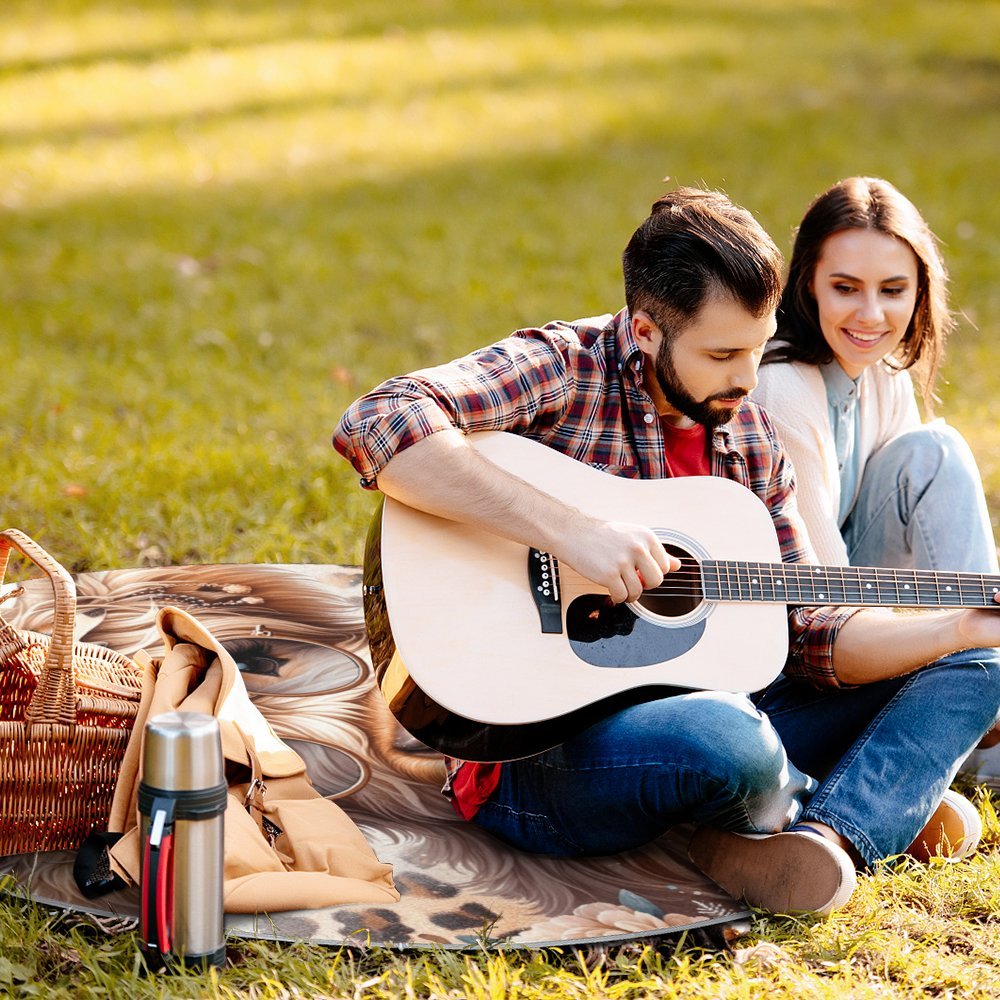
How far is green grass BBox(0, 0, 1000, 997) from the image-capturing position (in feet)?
8.59

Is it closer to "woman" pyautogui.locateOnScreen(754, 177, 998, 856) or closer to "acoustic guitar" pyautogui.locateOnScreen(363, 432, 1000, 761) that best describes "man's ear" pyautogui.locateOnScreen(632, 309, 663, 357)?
"acoustic guitar" pyautogui.locateOnScreen(363, 432, 1000, 761)

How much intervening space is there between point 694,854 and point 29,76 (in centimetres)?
840

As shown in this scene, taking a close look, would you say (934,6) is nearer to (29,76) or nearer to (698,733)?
(29,76)

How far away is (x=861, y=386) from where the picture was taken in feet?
11.8

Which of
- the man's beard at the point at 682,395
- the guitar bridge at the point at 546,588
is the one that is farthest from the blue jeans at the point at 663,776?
the man's beard at the point at 682,395

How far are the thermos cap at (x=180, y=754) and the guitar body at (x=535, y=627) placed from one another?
42 cm

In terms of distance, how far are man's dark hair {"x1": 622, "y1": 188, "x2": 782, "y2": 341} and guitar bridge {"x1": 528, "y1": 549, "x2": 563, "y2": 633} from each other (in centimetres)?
53

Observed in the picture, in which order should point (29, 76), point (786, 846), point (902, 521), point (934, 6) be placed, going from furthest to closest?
point (934, 6) → point (29, 76) → point (902, 521) → point (786, 846)

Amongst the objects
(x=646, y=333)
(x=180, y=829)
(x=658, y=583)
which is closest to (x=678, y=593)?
(x=658, y=583)

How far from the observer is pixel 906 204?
137 inches

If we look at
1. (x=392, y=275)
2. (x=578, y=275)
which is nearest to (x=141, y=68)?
(x=392, y=275)

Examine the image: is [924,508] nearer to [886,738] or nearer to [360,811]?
[886,738]

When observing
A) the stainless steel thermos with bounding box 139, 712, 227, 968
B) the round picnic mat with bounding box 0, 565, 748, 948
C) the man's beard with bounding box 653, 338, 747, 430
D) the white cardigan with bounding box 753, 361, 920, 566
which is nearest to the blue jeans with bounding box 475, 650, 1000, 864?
the round picnic mat with bounding box 0, 565, 748, 948

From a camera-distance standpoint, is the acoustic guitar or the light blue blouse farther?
the light blue blouse
